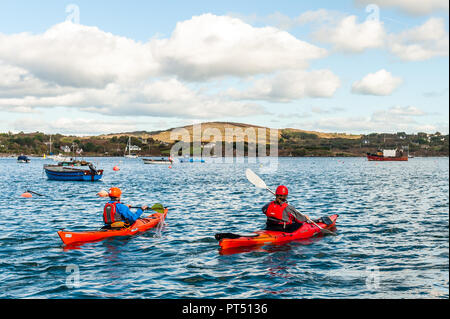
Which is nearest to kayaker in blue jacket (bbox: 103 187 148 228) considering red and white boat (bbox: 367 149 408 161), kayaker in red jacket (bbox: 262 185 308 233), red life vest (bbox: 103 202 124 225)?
red life vest (bbox: 103 202 124 225)

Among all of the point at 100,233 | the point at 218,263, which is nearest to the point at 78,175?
the point at 100,233

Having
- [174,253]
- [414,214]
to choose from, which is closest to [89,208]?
[174,253]

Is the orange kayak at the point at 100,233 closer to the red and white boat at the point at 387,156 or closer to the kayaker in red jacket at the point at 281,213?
the kayaker in red jacket at the point at 281,213

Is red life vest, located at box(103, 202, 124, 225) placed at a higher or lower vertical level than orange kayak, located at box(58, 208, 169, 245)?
higher

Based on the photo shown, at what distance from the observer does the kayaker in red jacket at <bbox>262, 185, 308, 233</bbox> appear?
16.2 meters

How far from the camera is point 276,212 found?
16.5 meters

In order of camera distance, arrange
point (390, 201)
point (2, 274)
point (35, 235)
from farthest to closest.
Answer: point (390, 201)
point (35, 235)
point (2, 274)

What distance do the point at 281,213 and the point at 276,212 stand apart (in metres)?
0.20

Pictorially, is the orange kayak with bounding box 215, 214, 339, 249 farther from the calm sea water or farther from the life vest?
the life vest

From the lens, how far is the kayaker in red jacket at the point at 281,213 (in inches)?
637

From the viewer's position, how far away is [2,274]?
12852 mm

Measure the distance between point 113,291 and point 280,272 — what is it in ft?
17.1

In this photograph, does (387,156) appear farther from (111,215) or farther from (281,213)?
(111,215)
